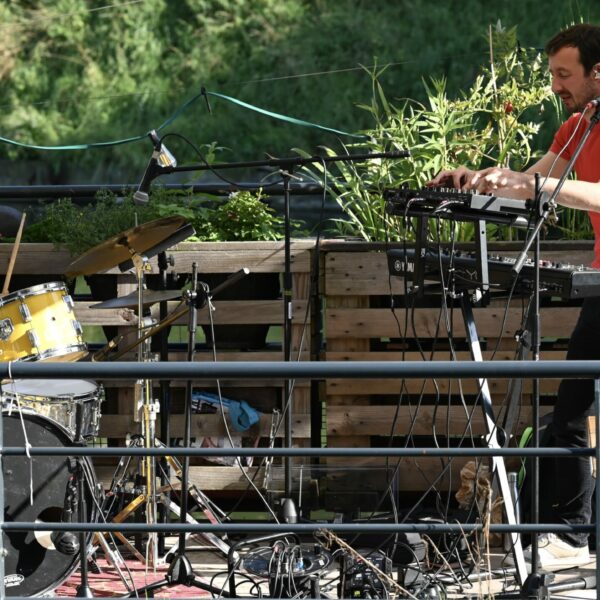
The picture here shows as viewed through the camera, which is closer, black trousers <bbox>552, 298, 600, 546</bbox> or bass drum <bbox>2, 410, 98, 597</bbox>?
black trousers <bbox>552, 298, 600, 546</bbox>

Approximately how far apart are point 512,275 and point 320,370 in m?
1.20

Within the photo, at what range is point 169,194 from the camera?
552 centimetres

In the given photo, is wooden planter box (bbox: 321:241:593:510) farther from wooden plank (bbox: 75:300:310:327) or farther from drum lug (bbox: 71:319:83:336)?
drum lug (bbox: 71:319:83:336)

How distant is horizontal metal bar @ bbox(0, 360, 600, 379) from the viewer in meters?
2.59

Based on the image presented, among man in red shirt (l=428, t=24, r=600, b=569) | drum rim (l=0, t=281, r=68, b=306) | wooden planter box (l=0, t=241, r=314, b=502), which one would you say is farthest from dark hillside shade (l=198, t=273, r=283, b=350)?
man in red shirt (l=428, t=24, r=600, b=569)

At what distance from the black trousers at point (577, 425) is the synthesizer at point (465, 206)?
1.66ft

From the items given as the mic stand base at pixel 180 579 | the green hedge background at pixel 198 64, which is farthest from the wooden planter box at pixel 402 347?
the green hedge background at pixel 198 64

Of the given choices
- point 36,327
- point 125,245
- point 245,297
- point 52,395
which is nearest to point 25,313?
point 36,327

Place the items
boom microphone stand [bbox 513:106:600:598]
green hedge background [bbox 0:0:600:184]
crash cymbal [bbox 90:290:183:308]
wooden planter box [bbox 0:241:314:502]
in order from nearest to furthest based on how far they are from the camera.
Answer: boom microphone stand [bbox 513:106:600:598] → crash cymbal [bbox 90:290:183:308] → wooden planter box [bbox 0:241:314:502] → green hedge background [bbox 0:0:600:184]

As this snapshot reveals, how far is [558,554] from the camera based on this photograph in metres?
4.37

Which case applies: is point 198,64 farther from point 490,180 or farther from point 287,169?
point 490,180

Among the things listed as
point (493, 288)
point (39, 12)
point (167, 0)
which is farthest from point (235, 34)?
point (493, 288)

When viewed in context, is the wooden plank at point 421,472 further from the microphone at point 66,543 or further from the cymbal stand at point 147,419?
the microphone at point 66,543

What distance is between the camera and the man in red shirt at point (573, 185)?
3.64m
